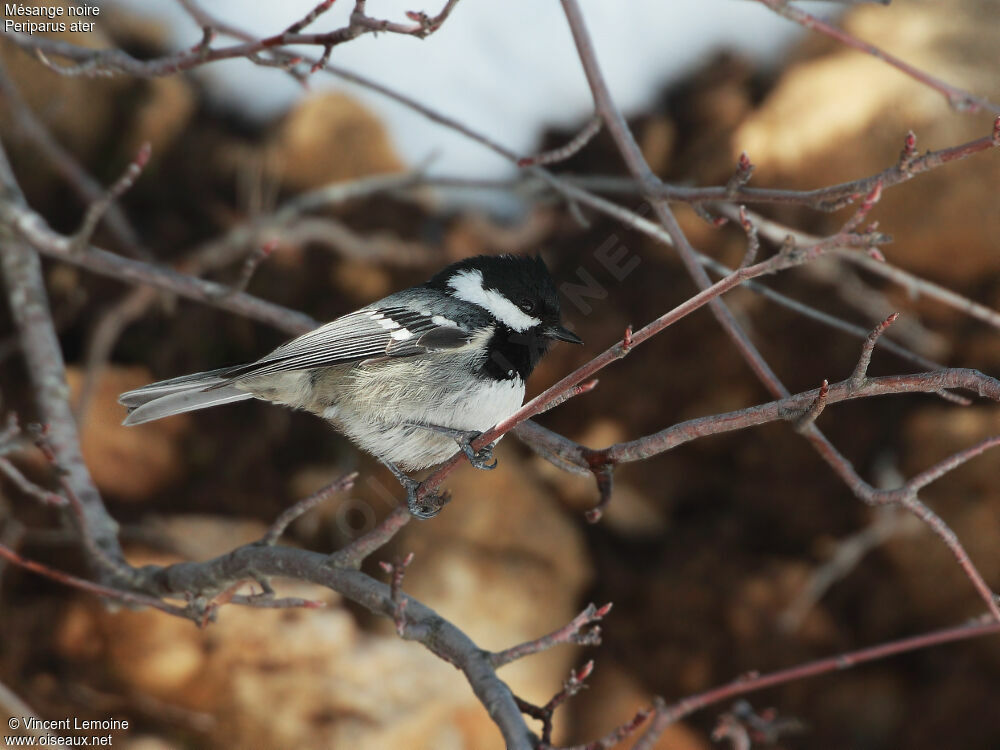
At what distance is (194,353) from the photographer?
4473 mm

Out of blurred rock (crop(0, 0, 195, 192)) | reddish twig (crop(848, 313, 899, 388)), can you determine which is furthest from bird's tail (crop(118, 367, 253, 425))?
blurred rock (crop(0, 0, 195, 192))

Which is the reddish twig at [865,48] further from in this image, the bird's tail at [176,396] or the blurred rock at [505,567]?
the blurred rock at [505,567]

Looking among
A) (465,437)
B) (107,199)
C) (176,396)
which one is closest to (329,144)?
(176,396)

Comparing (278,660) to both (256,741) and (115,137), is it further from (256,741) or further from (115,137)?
(115,137)

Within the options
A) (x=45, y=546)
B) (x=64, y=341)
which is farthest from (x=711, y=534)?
(x=64, y=341)

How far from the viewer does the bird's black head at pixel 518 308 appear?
2.87m

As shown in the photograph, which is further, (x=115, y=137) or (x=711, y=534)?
(x=115, y=137)

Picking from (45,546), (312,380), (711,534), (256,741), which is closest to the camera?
(312,380)

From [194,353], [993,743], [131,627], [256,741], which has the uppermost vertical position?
[194,353]

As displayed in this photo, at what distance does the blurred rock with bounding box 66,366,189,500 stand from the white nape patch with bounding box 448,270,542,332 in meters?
2.04

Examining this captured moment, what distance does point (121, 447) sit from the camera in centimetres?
425

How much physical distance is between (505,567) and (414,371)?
160 cm

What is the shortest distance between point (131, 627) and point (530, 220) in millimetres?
2855

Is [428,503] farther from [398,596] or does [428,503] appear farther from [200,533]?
[200,533]
